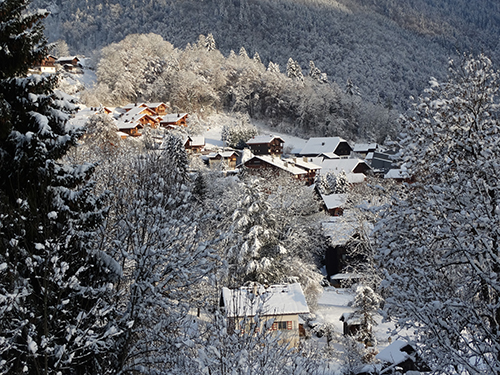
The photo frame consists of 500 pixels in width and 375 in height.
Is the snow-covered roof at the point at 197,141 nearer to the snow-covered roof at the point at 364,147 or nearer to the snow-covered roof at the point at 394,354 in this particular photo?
the snow-covered roof at the point at 364,147

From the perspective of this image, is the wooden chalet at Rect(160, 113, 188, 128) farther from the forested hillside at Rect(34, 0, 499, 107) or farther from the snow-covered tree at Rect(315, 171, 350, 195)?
the forested hillside at Rect(34, 0, 499, 107)

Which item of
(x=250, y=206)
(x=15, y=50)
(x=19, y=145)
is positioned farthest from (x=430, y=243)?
(x=250, y=206)

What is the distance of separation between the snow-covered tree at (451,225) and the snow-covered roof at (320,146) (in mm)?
60429

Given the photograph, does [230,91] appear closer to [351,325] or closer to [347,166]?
[347,166]

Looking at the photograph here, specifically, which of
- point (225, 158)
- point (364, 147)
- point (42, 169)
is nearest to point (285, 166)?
point (225, 158)

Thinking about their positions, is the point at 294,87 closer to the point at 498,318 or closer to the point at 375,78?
the point at 375,78

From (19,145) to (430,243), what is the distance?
8.48 m

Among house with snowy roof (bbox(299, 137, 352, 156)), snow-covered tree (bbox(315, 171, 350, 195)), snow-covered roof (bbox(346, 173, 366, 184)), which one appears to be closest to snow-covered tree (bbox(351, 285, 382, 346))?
snow-covered tree (bbox(315, 171, 350, 195))

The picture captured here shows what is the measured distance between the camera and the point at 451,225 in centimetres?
846

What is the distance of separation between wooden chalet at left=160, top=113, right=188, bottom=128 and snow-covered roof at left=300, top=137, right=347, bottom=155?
68.5 feet

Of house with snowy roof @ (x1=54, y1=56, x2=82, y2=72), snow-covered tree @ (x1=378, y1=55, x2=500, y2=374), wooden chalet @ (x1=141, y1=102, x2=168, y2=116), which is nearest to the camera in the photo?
snow-covered tree @ (x1=378, y1=55, x2=500, y2=374)

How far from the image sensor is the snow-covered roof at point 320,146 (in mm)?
70688

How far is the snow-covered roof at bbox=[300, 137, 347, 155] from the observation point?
70688 mm

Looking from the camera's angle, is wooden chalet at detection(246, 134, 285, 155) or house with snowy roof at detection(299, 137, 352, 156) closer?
wooden chalet at detection(246, 134, 285, 155)
